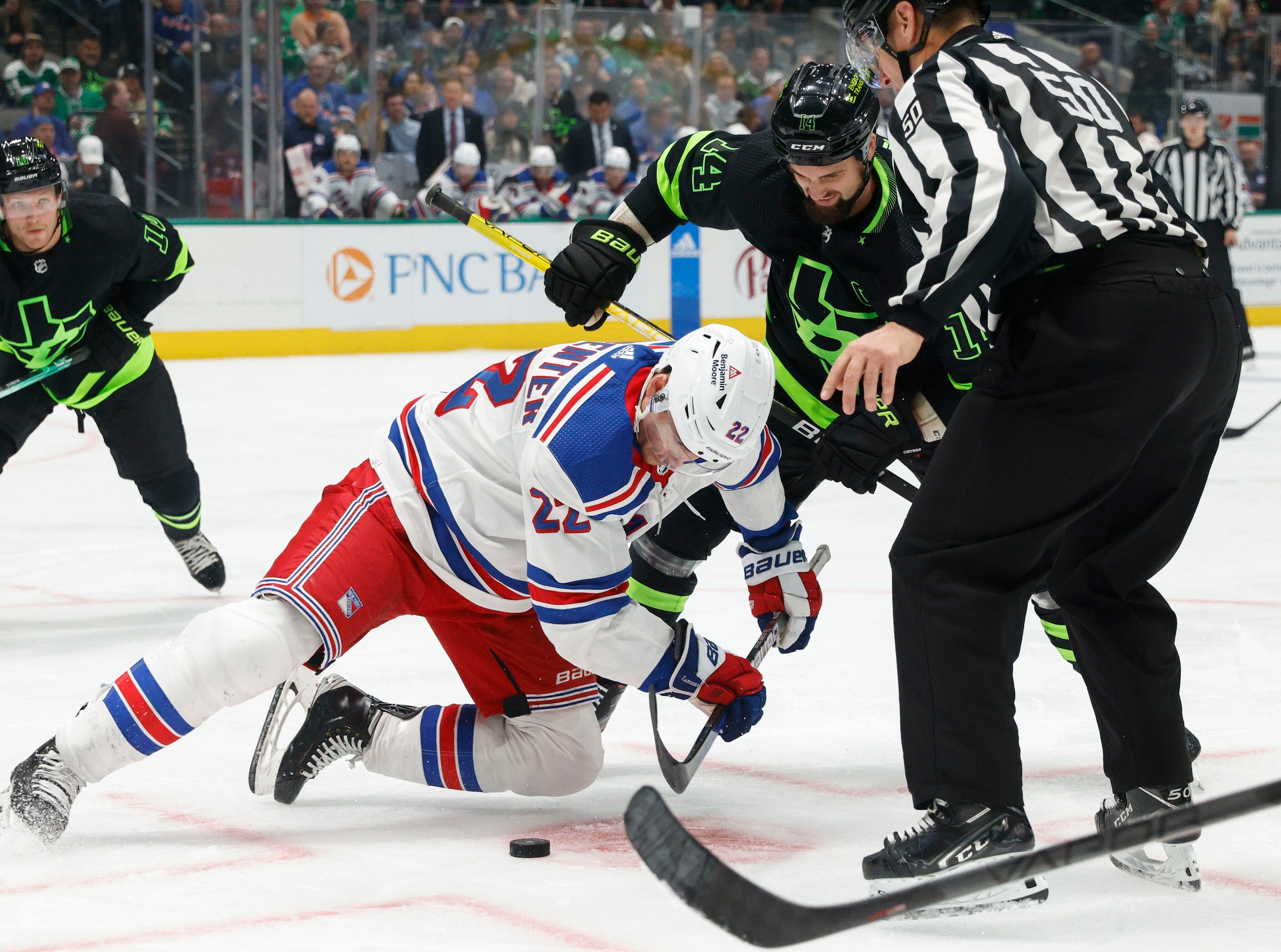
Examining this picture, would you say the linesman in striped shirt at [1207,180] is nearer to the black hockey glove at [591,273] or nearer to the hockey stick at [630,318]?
the hockey stick at [630,318]

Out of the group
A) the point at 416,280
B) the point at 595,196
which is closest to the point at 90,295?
the point at 416,280

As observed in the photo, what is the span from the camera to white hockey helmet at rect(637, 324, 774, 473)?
2100mm

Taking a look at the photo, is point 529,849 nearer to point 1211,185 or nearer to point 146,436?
point 146,436

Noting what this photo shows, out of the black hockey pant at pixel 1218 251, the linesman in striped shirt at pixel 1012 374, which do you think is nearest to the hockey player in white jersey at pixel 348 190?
the black hockey pant at pixel 1218 251

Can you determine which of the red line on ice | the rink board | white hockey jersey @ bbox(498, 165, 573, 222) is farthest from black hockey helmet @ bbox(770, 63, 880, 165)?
white hockey jersey @ bbox(498, 165, 573, 222)

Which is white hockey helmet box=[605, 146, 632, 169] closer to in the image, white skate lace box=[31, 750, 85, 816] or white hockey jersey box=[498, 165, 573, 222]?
white hockey jersey box=[498, 165, 573, 222]

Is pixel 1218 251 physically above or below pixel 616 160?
above

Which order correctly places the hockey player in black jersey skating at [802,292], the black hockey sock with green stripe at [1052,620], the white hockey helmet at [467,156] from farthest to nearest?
the white hockey helmet at [467,156], the black hockey sock with green stripe at [1052,620], the hockey player in black jersey skating at [802,292]

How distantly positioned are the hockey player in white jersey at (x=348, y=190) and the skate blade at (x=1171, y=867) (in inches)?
303

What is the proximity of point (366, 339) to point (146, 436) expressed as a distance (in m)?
5.27

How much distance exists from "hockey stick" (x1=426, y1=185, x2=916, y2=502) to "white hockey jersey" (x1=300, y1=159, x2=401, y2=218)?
576 centimetres

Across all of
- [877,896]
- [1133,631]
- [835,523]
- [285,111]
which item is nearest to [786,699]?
[1133,631]

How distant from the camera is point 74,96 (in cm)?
897

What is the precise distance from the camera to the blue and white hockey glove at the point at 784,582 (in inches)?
103
